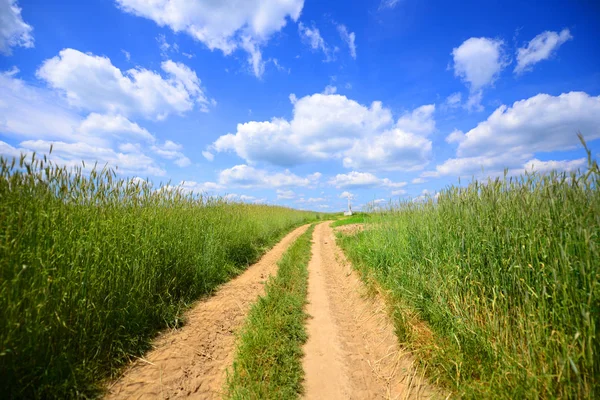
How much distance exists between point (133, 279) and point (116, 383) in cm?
150

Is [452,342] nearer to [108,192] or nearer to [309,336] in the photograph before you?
[309,336]

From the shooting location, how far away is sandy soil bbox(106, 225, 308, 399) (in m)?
2.62

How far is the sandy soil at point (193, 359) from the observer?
2.62 meters

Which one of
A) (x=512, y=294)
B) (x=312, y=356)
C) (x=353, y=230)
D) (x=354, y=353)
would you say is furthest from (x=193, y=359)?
(x=353, y=230)

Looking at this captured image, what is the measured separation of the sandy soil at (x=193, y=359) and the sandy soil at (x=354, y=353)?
47.8 inches

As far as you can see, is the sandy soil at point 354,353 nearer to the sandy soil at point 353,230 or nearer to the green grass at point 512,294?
the green grass at point 512,294

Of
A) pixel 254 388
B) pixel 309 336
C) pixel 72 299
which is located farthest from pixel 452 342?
pixel 72 299

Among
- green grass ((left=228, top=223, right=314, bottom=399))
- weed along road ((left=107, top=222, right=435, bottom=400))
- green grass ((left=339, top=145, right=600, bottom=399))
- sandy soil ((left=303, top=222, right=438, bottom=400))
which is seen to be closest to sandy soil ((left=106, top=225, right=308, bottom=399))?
weed along road ((left=107, top=222, right=435, bottom=400))

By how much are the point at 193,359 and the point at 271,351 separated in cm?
110

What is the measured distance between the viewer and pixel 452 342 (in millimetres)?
2801

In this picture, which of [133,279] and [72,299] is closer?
[72,299]

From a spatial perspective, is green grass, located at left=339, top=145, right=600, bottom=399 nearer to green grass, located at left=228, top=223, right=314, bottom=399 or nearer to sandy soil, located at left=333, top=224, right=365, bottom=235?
green grass, located at left=228, top=223, right=314, bottom=399

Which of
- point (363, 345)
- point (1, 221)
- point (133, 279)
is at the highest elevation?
point (1, 221)

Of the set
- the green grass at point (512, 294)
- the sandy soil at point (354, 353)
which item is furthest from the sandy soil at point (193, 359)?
the green grass at point (512, 294)
